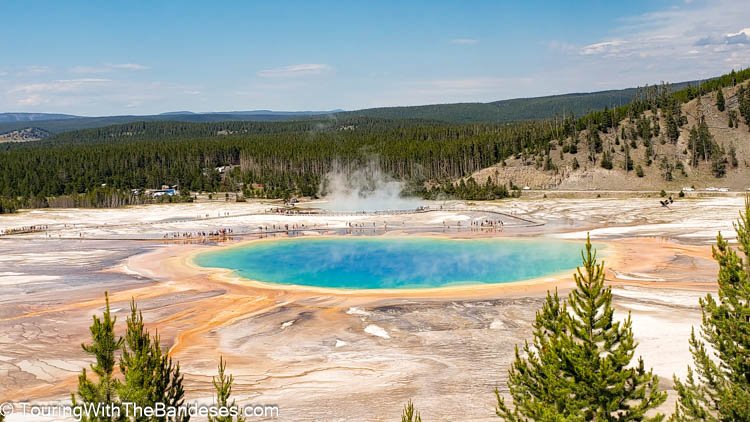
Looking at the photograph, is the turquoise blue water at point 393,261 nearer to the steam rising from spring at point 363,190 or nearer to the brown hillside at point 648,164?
the steam rising from spring at point 363,190

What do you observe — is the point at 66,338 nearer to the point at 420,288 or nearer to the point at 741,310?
the point at 420,288

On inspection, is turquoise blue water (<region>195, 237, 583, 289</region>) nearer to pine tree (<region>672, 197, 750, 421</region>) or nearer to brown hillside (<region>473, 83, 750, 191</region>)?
pine tree (<region>672, 197, 750, 421</region>)

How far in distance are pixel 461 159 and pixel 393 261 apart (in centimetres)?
7169

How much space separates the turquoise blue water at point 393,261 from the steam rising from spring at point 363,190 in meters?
30.2

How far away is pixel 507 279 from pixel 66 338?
23.7 metres

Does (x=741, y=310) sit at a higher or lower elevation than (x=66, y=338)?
higher

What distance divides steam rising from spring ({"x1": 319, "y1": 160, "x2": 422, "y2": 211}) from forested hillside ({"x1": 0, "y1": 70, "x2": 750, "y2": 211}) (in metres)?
2.33

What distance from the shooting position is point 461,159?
11619 cm

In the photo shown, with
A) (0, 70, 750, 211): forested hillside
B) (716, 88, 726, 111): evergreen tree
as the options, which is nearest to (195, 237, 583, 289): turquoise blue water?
(0, 70, 750, 211): forested hillside

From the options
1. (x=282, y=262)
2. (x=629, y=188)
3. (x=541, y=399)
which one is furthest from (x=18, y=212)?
(x=541, y=399)

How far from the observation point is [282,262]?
4678 cm

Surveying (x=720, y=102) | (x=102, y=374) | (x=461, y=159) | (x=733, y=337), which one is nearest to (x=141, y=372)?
(x=102, y=374)

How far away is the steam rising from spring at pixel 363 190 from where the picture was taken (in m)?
88.8

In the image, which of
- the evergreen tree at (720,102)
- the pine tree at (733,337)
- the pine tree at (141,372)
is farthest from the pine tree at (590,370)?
the evergreen tree at (720,102)
